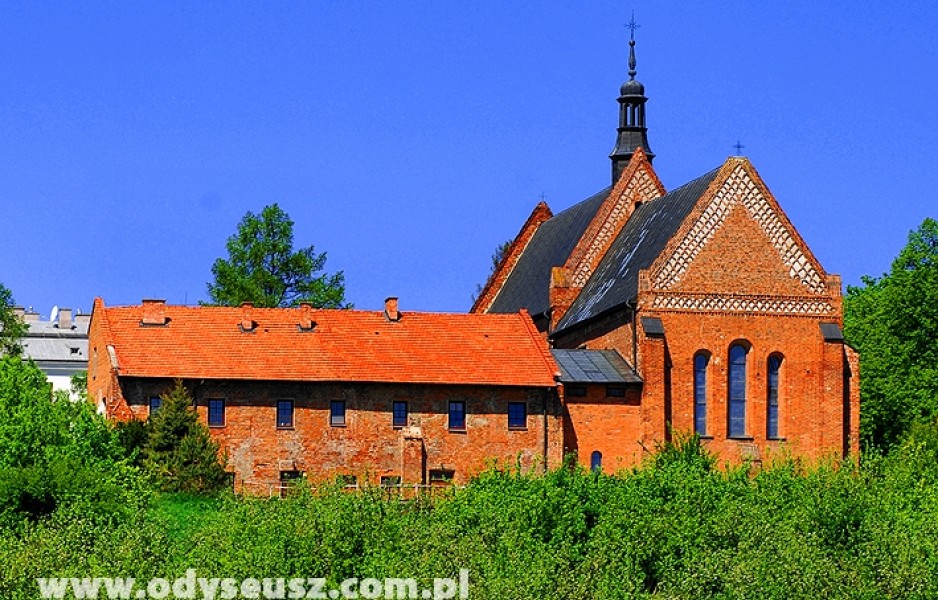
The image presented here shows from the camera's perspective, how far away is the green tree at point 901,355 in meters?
87.5

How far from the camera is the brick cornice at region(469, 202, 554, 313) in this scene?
9562 centimetres

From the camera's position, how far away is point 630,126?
92.2 m

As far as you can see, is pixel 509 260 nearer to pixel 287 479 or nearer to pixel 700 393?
pixel 700 393

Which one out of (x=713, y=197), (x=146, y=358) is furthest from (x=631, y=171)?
(x=146, y=358)

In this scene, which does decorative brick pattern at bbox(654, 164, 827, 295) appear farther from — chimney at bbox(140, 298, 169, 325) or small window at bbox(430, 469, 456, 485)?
chimney at bbox(140, 298, 169, 325)

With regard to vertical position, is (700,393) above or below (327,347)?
below

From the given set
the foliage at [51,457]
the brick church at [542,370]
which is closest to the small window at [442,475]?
the brick church at [542,370]

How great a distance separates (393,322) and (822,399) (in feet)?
48.0

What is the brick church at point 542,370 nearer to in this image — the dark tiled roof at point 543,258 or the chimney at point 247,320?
the chimney at point 247,320

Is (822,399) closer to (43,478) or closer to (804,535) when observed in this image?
(804,535)

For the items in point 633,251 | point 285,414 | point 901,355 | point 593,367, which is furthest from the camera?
point 901,355

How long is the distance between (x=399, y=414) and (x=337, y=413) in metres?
2.01

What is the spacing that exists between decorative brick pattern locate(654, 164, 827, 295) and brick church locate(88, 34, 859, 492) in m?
0.05

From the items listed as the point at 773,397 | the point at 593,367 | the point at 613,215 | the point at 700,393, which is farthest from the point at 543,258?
the point at 773,397
